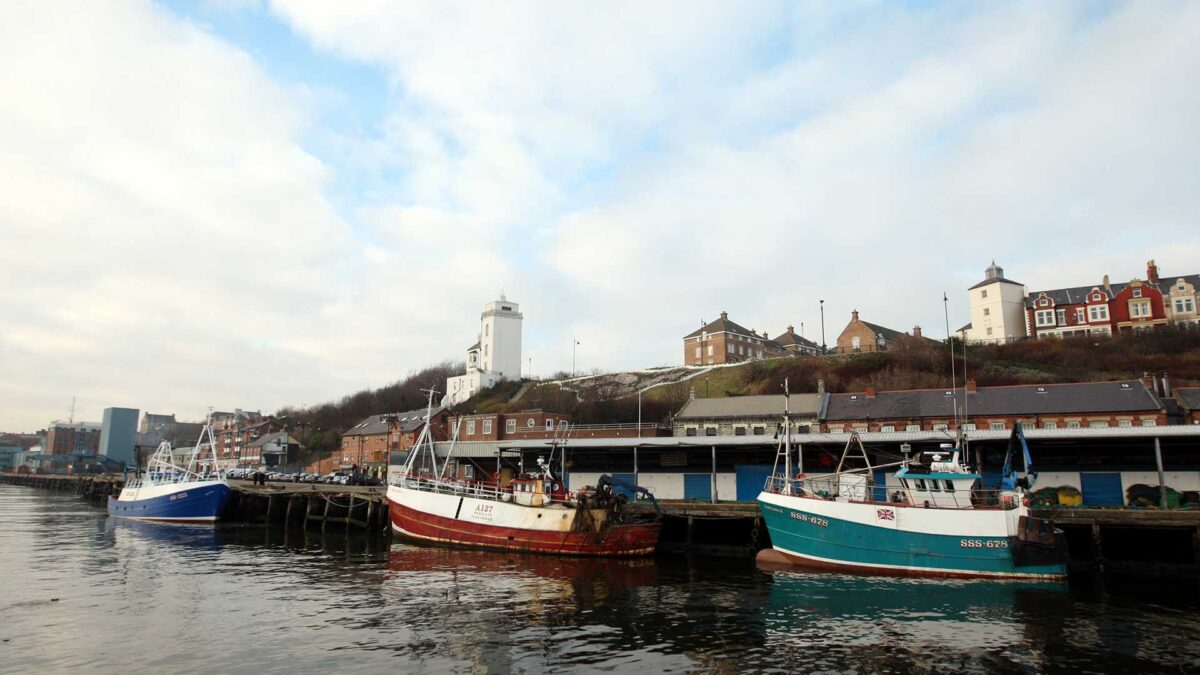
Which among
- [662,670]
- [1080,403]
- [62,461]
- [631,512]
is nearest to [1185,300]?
[1080,403]

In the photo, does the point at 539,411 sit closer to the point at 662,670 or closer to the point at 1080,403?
the point at 1080,403

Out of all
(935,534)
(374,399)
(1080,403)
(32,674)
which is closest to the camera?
(32,674)

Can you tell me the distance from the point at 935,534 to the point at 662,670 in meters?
15.1

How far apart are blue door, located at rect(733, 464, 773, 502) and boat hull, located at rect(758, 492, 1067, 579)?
956cm

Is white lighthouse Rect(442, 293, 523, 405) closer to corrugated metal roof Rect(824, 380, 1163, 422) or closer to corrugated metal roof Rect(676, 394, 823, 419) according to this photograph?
corrugated metal roof Rect(676, 394, 823, 419)

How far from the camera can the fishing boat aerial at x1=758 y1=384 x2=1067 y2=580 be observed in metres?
23.4

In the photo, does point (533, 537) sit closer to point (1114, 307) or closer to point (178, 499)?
point (178, 499)

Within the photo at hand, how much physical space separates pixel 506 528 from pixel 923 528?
57.1 ft

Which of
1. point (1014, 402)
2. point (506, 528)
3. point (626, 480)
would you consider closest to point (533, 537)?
point (506, 528)

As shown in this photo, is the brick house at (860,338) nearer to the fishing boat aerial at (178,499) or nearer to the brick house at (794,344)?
the brick house at (794,344)

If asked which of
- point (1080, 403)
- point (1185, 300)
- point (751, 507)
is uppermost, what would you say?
point (1185, 300)

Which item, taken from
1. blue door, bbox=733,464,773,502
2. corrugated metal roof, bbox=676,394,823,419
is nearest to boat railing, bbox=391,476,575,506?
blue door, bbox=733,464,773,502

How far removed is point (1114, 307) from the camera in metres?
70.3

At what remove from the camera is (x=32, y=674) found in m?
13.0
